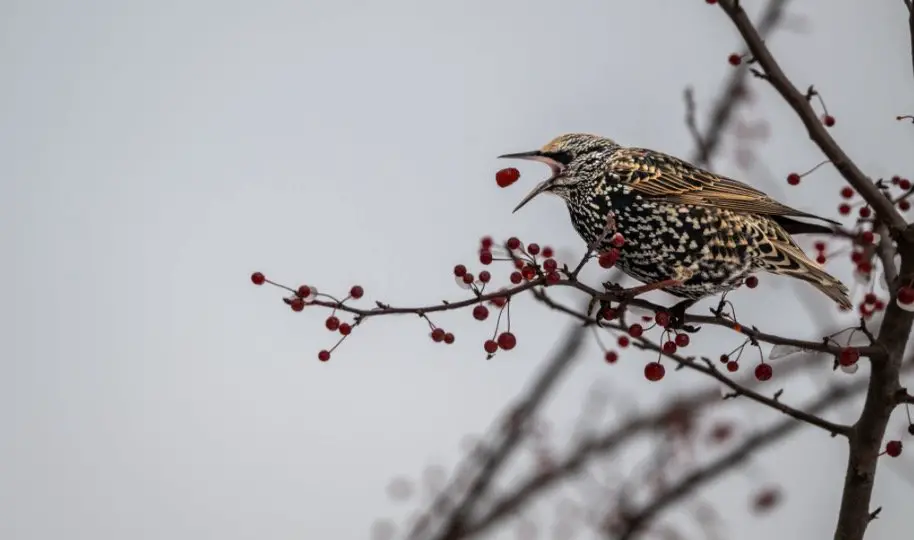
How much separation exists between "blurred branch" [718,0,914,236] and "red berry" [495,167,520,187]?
835mm

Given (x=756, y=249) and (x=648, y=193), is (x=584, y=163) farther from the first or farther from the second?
(x=756, y=249)

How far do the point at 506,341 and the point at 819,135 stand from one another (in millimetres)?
994

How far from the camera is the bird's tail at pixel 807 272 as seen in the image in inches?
116

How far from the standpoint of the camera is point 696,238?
10.3 ft

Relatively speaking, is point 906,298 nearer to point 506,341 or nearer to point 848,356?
point 848,356

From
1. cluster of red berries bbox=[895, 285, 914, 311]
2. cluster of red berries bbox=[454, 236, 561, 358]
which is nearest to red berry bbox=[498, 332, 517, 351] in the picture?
cluster of red berries bbox=[454, 236, 561, 358]

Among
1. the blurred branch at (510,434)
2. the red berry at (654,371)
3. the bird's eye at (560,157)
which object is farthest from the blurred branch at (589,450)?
the bird's eye at (560,157)

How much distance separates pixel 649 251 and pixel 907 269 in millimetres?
933

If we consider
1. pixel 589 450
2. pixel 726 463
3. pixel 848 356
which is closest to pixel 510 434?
pixel 589 450

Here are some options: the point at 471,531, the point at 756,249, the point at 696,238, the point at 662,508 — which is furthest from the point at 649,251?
the point at 471,531

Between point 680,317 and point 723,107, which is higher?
point 723,107

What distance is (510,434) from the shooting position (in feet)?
10.5

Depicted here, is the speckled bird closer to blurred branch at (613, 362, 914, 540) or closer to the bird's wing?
the bird's wing

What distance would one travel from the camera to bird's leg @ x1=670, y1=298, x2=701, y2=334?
9.97 feet
